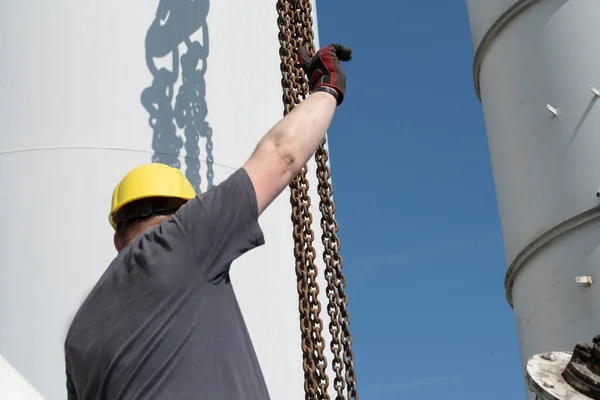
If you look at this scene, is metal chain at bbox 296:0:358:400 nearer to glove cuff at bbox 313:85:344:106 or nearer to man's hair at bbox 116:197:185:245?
glove cuff at bbox 313:85:344:106

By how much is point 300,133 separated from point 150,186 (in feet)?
→ 1.52

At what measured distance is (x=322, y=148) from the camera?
4062 mm

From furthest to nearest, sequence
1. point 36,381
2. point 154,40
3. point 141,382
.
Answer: point 154,40
point 36,381
point 141,382

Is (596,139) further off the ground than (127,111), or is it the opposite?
(127,111)

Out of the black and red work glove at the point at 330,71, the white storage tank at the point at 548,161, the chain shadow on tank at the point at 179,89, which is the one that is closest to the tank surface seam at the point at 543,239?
the white storage tank at the point at 548,161

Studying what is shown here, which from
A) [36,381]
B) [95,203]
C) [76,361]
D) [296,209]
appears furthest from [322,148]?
[76,361]

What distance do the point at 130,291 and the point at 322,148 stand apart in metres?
1.98

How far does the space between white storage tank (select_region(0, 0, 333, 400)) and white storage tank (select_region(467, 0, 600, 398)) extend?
1.69m

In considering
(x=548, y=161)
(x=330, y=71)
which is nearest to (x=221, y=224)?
(x=330, y=71)

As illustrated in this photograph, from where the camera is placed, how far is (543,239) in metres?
6.28

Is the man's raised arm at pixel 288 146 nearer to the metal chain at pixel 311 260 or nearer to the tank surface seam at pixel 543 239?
the metal chain at pixel 311 260

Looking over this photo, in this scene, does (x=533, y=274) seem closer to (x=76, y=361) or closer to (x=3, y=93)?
(x=3, y=93)

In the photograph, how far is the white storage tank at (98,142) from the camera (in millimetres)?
4598

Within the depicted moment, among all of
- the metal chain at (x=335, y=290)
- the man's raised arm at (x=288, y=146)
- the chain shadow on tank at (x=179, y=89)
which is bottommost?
the metal chain at (x=335, y=290)
